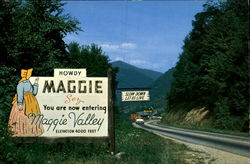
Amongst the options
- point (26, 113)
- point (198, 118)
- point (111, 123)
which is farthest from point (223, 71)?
point (26, 113)

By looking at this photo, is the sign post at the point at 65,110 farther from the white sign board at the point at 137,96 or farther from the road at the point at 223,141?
the road at the point at 223,141

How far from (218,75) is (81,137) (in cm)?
2988

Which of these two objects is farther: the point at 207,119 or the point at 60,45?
the point at 207,119

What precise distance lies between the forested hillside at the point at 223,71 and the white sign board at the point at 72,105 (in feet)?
78.2

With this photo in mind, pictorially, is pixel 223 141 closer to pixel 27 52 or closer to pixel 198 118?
pixel 27 52

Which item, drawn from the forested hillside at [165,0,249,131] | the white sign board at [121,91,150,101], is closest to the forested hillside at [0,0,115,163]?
the white sign board at [121,91,150,101]

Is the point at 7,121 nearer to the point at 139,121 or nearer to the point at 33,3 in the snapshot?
the point at 33,3

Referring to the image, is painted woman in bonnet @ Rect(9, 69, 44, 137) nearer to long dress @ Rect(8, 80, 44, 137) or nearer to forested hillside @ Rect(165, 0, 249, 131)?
long dress @ Rect(8, 80, 44, 137)

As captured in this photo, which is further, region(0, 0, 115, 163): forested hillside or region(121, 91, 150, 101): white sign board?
region(121, 91, 150, 101): white sign board

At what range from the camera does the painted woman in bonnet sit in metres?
9.23

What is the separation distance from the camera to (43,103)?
9.33m

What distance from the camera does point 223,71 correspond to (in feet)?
113

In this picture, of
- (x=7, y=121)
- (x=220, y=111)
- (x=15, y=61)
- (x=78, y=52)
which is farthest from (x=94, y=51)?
(x=7, y=121)

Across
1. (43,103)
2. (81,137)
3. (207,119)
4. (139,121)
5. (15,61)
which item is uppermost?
(15,61)
